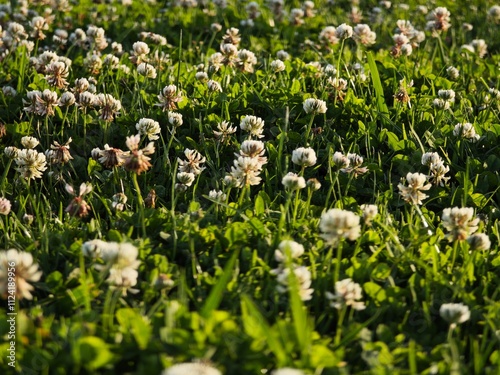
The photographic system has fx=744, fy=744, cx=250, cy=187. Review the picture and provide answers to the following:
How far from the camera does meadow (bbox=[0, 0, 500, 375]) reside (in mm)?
1898

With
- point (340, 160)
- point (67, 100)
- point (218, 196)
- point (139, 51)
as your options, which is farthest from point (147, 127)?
point (139, 51)

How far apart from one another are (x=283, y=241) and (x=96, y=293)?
1.96 feet

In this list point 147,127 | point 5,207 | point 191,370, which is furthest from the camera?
Result: point 147,127

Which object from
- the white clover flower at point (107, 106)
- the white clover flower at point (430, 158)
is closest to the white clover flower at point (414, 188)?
the white clover flower at point (430, 158)

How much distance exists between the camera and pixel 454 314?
2070 mm

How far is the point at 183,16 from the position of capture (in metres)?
5.43

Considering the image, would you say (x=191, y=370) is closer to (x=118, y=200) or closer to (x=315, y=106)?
(x=118, y=200)

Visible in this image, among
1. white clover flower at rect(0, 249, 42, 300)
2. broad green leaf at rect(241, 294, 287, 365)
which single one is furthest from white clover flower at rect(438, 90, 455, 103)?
white clover flower at rect(0, 249, 42, 300)

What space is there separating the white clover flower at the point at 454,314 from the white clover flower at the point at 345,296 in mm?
227

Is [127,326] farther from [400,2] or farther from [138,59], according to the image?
[400,2]

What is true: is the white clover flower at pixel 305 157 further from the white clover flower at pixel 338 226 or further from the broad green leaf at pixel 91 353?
the broad green leaf at pixel 91 353

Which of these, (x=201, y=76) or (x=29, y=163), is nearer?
(x=29, y=163)

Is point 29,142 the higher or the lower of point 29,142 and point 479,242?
the lower

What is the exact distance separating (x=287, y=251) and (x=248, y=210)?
563 mm
